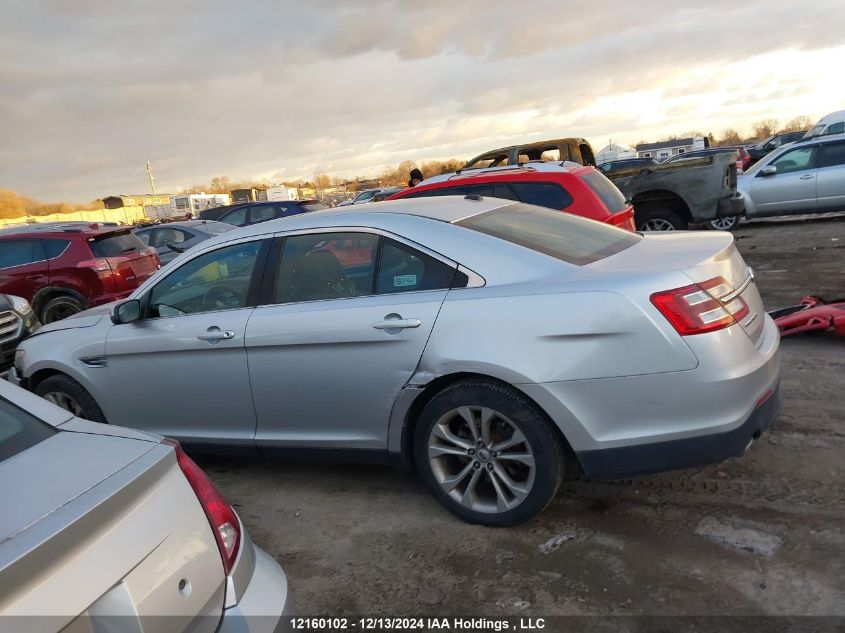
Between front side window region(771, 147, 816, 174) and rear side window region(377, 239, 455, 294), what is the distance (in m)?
12.3

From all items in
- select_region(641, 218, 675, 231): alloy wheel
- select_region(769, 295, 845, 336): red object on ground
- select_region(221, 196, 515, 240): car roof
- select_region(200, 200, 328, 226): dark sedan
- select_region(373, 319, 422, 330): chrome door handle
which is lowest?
select_region(769, 295, 845, 336): red object on ground

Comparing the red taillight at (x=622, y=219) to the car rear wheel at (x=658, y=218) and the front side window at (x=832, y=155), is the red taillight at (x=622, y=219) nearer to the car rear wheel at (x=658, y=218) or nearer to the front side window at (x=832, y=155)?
the car rear wheel at (x=658, y=218)

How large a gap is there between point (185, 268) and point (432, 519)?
2.13 m

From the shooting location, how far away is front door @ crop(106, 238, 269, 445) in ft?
12.0

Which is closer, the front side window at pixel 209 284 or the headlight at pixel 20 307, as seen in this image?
the front side window at pixel 209 284

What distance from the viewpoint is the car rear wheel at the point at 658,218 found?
11461 mm

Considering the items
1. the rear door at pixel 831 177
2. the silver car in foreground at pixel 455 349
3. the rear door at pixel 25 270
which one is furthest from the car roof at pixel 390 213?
the rear door at pixel 831 177

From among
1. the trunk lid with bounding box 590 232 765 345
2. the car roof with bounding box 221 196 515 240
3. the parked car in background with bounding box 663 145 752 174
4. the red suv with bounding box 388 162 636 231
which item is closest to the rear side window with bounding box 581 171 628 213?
the red suv with bounding box 388 162 636 231

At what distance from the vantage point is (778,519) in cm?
297

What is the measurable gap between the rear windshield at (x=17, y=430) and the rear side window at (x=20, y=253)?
8.06 metres

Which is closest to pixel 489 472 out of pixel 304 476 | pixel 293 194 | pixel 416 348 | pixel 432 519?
pixel 432 519

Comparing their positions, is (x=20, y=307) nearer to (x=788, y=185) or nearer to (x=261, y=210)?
(x=261, y=210)

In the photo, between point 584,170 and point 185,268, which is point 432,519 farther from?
point 584,170

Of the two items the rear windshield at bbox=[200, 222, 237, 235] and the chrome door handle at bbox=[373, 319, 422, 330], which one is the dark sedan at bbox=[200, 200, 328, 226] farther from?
the chrome door handle at bbox=[373, 319, 422, 330]
